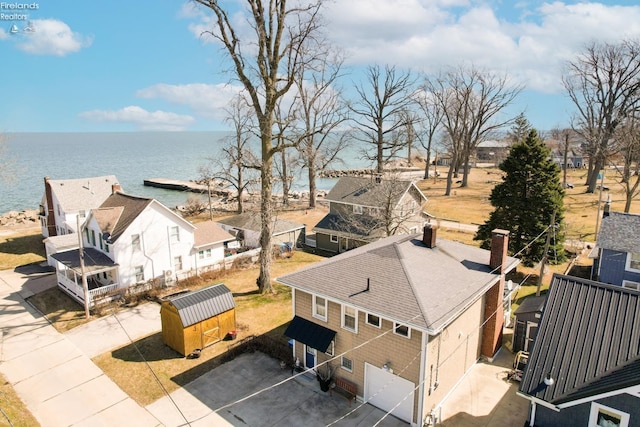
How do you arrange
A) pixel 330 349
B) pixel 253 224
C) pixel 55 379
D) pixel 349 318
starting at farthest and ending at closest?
pixel 253 224 → pixel 55 379 → pixel 330 349 → pixel 349 318

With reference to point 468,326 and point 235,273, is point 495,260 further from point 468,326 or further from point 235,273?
point 235,273

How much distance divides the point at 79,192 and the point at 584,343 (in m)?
40.9

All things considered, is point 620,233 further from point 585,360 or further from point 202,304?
point 202,304

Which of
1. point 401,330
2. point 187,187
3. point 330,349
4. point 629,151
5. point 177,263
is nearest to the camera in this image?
point 401,330

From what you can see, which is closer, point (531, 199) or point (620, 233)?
point (620, 233)

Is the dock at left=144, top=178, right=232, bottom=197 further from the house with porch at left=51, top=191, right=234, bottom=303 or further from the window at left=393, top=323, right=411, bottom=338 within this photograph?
the window at left=393, top=323, right=411, bottom=338

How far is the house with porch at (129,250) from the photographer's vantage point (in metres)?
26.4

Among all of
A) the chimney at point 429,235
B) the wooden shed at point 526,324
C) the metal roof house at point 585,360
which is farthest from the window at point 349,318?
the wooden shed at point 526,324

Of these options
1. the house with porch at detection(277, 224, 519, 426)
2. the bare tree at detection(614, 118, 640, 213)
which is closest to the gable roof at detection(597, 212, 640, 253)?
the house with porch at detection(277, 224, 519, 426)

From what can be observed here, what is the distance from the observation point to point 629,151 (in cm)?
4191

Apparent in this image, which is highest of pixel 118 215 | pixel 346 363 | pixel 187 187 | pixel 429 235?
pixel 429 235

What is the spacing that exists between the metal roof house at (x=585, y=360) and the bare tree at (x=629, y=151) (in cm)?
3126

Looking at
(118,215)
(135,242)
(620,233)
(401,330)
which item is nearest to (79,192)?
(118,215)

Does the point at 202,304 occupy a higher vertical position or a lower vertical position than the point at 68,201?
lower
